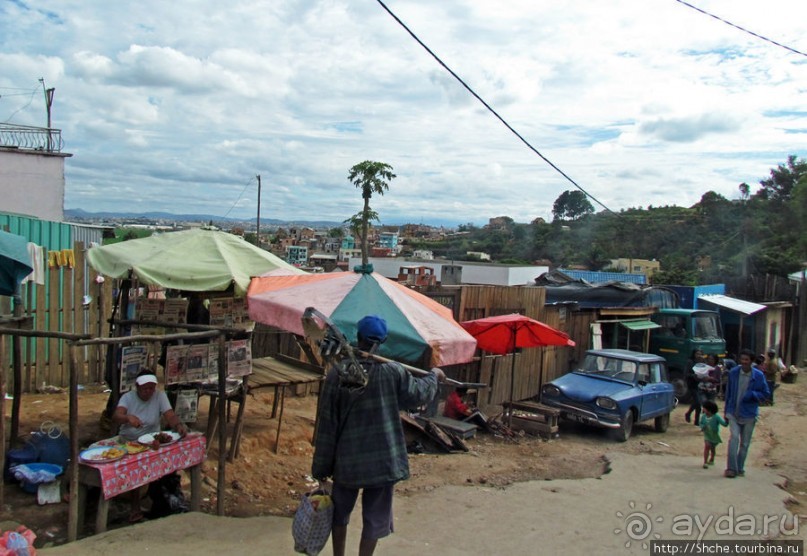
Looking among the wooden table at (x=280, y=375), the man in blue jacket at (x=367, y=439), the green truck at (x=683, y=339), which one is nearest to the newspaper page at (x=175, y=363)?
the wooden table at (x=280, y=375)

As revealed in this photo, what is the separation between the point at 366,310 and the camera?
18.9ft

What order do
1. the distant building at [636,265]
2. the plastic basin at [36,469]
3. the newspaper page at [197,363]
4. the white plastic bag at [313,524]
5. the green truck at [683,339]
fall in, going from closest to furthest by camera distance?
the white plastic bag at [313,524], the plastic basin at [36,469], the newspaper page at [197,363], the green truck at [683,339], the distant building at [636,265]

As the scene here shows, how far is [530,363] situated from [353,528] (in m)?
8.59

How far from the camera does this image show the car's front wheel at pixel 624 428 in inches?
425

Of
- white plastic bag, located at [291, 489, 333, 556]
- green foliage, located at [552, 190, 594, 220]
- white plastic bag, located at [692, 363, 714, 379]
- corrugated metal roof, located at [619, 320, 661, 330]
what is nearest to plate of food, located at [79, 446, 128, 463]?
white plastic bag, located at [291, 489, 333, 556]

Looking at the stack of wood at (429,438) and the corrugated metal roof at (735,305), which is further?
the corrugated metal roof at (735,305)

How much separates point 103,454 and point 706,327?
14.9m

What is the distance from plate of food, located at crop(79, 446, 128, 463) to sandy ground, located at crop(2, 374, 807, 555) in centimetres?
58

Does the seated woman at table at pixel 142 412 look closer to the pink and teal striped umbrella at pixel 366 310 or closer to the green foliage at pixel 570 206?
the pink and teal striped umbrella at pixel 366 310

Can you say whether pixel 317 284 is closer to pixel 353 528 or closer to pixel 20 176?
pixel 353 528

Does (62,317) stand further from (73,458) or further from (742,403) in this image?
(742,403)

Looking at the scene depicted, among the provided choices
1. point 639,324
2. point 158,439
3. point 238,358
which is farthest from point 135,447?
point 639,324

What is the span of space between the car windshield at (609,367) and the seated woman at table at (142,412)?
8.48 m

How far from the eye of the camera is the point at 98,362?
962 cm
